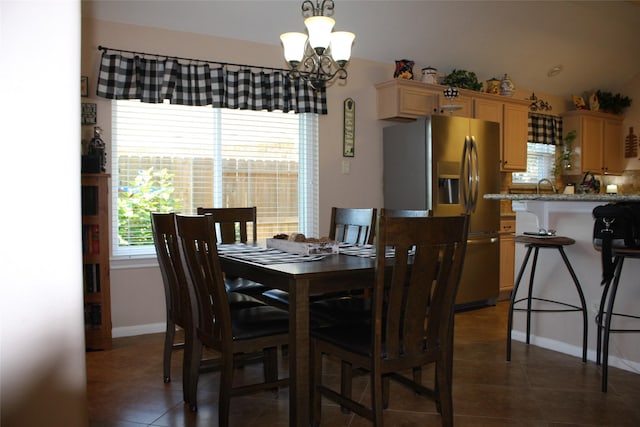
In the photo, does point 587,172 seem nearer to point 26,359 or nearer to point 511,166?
point 511,166

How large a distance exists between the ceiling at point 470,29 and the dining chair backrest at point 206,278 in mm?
2275

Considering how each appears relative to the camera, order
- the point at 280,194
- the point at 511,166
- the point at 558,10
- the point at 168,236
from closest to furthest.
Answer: the point at 168,236
the point at 280,194
the point at 558,10
the point at 511,166

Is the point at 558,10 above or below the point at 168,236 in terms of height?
above

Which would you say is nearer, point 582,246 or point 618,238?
point 618,238

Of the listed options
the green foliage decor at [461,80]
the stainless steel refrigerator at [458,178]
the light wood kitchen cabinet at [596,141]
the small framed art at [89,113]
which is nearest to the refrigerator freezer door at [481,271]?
the stainless steel refrigerator at [458,178]

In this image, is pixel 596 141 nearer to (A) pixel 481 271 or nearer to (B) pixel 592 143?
(B) pixel 592 143

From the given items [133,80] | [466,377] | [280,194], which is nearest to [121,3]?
[133,80]

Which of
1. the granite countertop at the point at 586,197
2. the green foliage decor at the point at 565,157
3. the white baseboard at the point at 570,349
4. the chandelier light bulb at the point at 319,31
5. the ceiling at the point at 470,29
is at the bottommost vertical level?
the white baseboard at the point at 570,349

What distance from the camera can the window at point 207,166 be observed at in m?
3.95

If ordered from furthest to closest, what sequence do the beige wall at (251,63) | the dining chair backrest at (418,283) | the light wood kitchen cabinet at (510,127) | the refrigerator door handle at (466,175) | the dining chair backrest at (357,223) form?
the light wood kitchen cabinet at (510,127) → the refrigerator door handle at (466,175) → the beige wall at (251,63) → the dining chair backrest at (357,223) → the dining chair backrest at (418,283)

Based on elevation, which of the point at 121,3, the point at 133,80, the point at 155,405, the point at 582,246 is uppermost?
the point at 121,3

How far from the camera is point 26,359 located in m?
0.60

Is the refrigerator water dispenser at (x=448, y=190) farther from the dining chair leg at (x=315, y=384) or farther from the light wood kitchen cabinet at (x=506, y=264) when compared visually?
the dining chair leg at (x=315, y=384)

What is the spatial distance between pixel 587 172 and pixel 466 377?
4601 millimetres
